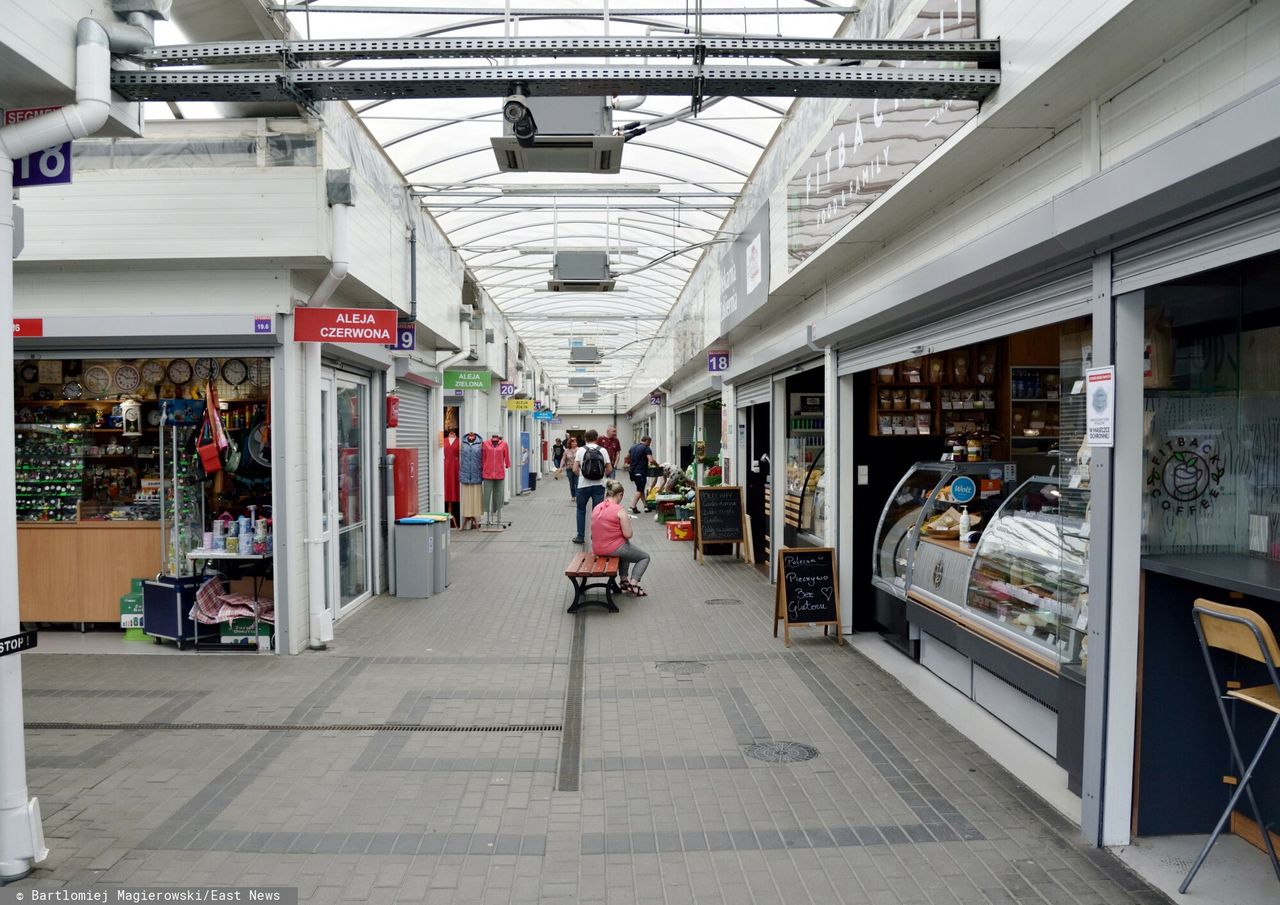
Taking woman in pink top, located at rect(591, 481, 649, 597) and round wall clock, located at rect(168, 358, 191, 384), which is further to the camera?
woman in pink top, located at rect(591, 481, 649, 597)

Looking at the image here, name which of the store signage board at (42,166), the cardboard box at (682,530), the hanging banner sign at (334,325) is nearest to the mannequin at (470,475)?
the cardboard box at (682,530)

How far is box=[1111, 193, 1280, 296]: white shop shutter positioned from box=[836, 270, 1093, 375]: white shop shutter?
33 centimetres

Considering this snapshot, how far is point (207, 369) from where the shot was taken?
7906 millimetres

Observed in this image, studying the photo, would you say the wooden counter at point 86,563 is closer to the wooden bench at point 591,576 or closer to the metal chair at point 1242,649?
the wooden bench at point 591,576

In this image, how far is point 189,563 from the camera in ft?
25.8

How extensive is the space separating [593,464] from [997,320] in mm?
8101

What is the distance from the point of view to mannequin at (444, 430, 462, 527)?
16.8m

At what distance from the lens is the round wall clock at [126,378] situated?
26.1 ft

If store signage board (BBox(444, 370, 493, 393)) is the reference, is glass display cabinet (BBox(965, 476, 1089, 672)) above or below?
below

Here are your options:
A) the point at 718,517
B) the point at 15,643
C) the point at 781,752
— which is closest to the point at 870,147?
the point at 781,752

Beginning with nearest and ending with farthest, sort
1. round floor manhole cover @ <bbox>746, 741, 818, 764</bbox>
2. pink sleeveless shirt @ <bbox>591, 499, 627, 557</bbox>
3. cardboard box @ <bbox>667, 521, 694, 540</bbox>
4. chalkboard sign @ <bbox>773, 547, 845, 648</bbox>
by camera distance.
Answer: round floor manhole cover @ <bbox>746, 741, 818, 764</bbox>
chalkboard sign @ <bbox>773, 547, 845, 648</bbox>
pink sleeveless shirt @ <bbox>591, 499, 627, 557</bbox>
cardboard box @ <bbox>667, 521, 694, 540</bbox>

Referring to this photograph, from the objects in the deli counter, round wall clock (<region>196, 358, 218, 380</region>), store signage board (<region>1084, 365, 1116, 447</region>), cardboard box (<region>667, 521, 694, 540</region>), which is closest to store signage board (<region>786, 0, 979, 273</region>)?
store signage board (<region>1084, 365, 1116, 447</region>)

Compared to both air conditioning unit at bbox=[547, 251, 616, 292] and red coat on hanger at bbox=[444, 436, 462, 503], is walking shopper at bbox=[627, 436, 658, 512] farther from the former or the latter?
air conditioning unit at bbox=[547, 251, 616, 292]

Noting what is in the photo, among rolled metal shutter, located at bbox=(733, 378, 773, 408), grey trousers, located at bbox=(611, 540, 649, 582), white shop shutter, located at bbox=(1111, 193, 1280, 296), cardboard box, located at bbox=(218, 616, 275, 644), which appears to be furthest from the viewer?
rolled metal shutter, located at bbox=(733, 378, 773, 408)
